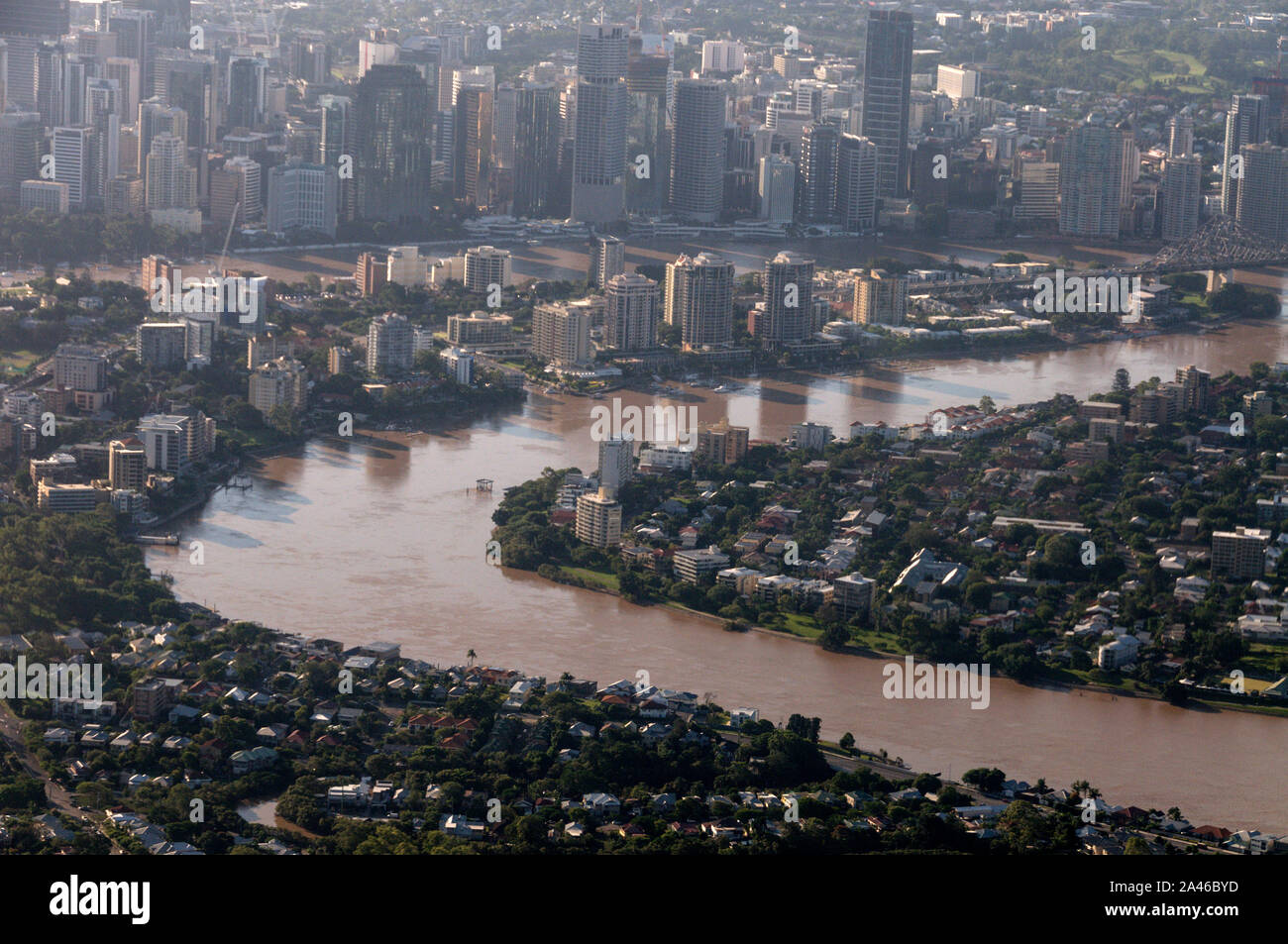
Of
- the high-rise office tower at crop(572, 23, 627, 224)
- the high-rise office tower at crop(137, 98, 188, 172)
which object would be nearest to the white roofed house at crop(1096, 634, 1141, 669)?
the high-rise office tower at crop(572, 23, 627, 224)

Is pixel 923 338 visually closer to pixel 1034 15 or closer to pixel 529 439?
pixel 529 439

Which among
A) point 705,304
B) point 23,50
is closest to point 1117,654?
point 705,304

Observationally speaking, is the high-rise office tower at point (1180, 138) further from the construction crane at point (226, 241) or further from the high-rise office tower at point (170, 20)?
the high-rise office tower at point (170, 20)

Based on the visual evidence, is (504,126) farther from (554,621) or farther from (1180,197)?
(554,621)

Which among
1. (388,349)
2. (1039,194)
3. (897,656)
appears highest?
(1039,194)

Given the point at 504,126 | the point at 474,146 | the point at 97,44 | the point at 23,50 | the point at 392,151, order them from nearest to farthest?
the point at 392,151 → the point at 504,126 → the point at 474,146 → the point at 23,50 → the point at 97,44
